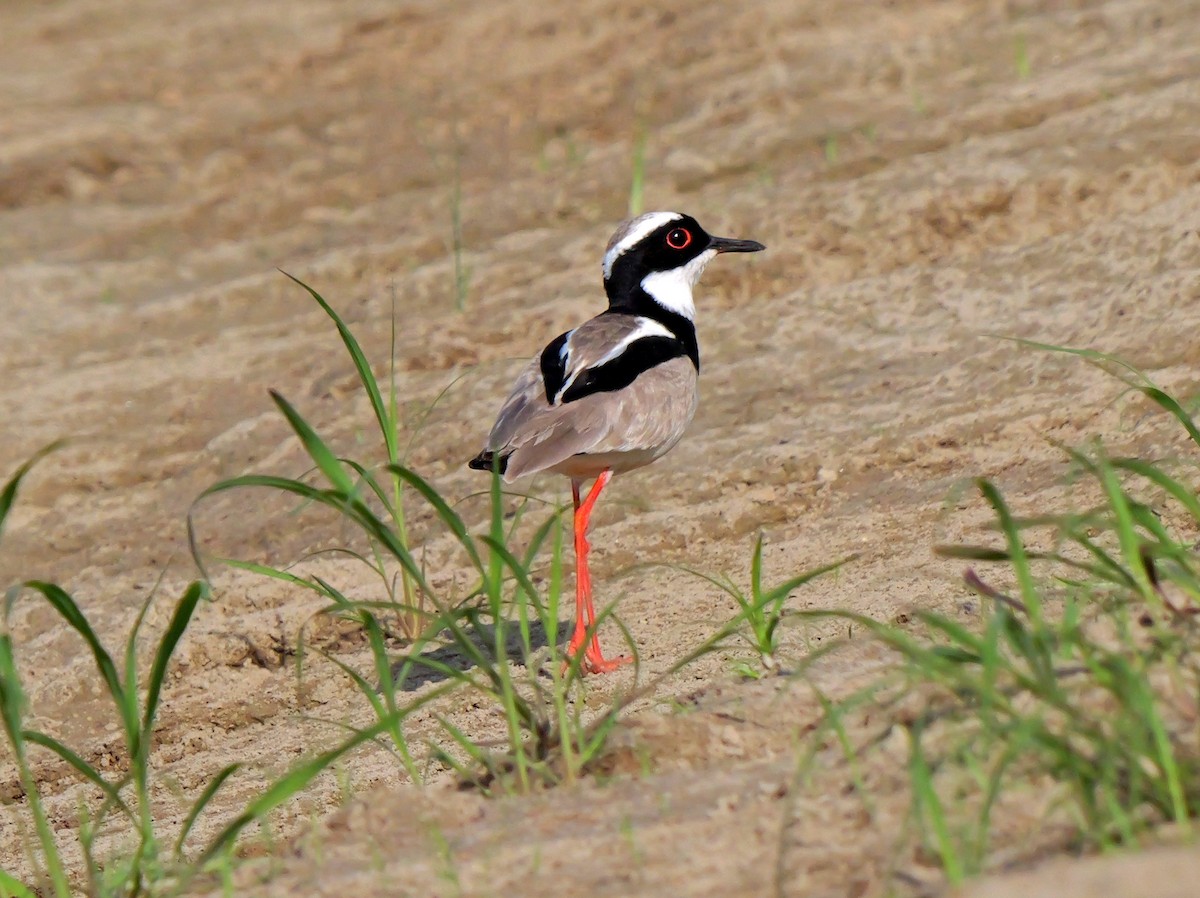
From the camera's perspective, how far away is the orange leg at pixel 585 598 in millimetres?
4816

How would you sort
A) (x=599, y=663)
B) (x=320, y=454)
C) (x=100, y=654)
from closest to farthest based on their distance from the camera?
(x=100, y=654) → (x=320, y=454) → (x=599, y=663)

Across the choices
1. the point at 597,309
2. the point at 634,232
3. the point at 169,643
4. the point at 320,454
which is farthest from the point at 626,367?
the point at 169,643

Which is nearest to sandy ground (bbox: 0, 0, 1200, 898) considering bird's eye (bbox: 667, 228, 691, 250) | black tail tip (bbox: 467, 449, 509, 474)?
black tail tip (bbox: 467, 449, 509, 474)

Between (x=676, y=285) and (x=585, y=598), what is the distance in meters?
1.32

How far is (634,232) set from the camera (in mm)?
5777

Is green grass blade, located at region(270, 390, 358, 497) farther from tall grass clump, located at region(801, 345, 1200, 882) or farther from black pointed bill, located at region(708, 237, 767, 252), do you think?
black pointed bill, located at region(708, 237, 767, 252)

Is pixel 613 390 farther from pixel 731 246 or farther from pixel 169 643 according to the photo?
pixel 169 643

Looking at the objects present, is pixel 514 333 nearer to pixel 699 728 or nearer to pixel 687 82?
pixel 687 82

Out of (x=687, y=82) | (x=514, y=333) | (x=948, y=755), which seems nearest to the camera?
(x=948, y=755)

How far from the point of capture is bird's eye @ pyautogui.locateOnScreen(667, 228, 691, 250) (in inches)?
229

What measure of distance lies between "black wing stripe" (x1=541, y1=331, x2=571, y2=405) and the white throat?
533 mm

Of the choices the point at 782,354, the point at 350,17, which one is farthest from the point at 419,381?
the point at 350,17

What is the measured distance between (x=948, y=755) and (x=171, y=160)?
341 inches

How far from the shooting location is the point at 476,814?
3141 mm
